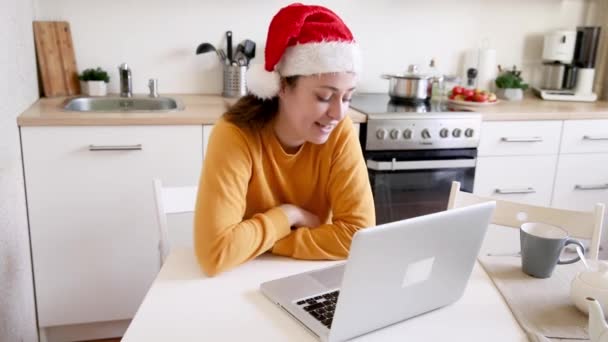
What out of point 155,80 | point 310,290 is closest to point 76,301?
point 155,80

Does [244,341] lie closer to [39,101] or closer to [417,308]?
[417,308]

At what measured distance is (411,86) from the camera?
2656 millimetres

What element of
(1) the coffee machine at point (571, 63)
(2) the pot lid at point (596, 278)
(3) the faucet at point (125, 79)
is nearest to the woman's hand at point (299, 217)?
(2) the pot lid at point (596, 278)

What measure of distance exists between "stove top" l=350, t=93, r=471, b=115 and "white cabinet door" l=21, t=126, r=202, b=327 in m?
0.77

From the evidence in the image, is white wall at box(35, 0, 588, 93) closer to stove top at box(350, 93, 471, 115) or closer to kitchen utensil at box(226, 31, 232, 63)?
kitchen utensil at box(226, 31, 232, 63)

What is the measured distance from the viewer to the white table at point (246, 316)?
95 centimetres

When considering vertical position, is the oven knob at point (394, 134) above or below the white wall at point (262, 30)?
below

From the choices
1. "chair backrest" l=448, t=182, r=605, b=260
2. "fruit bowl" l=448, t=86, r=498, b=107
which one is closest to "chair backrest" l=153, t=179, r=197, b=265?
"chair backrest" l=448, t=182, r=605, b=260

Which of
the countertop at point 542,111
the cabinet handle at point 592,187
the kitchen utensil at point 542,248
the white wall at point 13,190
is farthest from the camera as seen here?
the cabinet handle at point 592,187

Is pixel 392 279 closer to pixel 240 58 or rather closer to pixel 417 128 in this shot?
pixel 417 128

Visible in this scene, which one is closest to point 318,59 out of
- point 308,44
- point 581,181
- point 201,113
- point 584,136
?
point 308,44

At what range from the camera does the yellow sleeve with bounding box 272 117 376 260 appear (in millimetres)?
1271

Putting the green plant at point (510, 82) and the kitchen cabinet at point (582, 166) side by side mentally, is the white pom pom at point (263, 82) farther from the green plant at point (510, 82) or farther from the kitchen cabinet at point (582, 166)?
the green plant at point (510, 82)

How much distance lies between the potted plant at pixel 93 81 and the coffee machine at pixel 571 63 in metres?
Answer: 2.25
